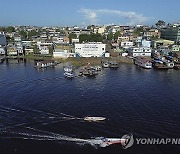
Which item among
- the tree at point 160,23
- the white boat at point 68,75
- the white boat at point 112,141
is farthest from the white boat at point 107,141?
the tree at point 160,23

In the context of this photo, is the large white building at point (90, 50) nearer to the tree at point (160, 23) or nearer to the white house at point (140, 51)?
the white house at point (140, 51)

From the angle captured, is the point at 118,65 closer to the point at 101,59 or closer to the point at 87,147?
the point at 101,59

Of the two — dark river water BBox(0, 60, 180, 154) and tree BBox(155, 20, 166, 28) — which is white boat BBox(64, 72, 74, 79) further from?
tree BBox(155, 20, 166, 28)

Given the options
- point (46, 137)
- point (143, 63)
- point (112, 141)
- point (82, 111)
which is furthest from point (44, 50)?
point (112, 141)

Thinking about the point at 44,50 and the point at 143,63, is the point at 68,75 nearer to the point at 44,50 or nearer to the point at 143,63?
the point at 143,63

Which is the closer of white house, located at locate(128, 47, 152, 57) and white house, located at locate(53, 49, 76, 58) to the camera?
white house, located at locate(128, 47, 152, 57)

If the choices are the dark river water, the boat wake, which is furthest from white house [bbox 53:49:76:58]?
the boat wake
